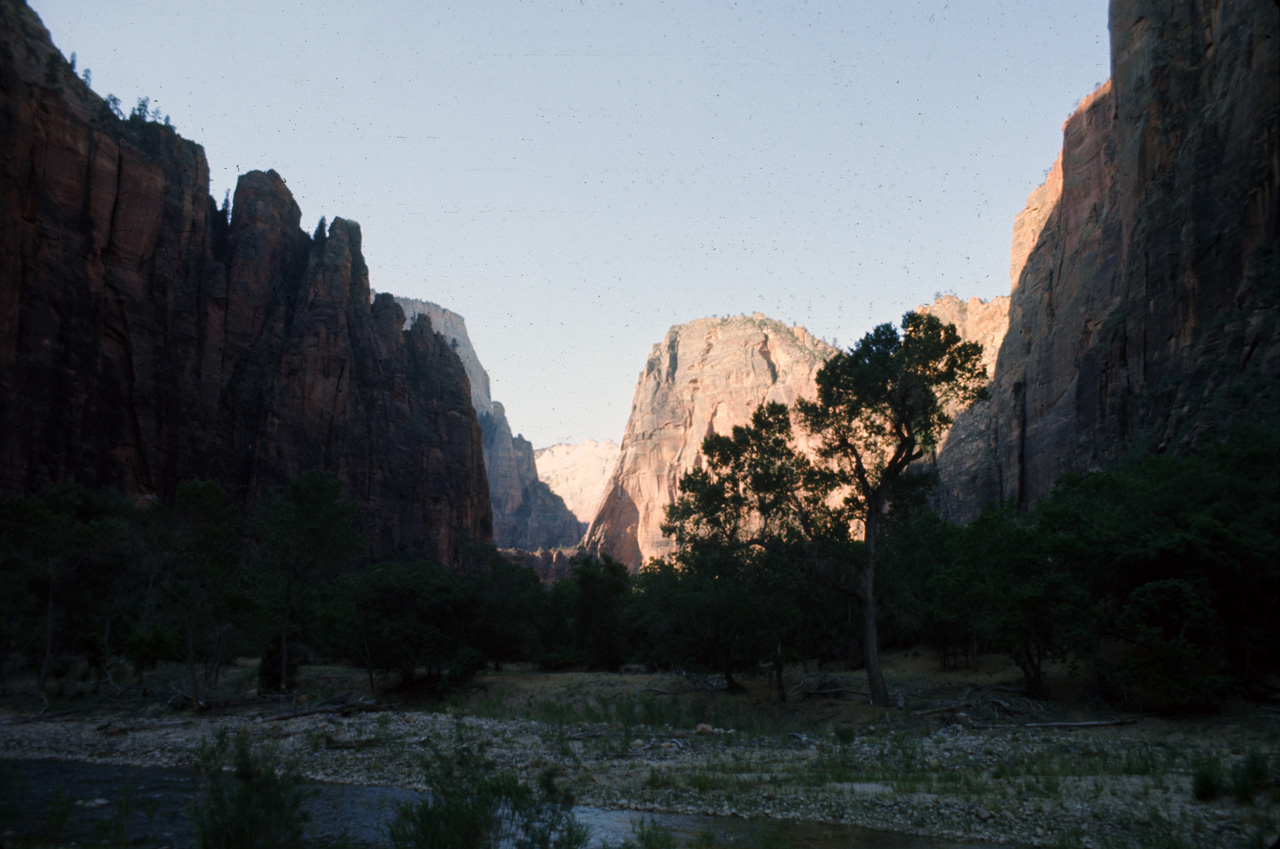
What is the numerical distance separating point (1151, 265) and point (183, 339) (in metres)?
86.5

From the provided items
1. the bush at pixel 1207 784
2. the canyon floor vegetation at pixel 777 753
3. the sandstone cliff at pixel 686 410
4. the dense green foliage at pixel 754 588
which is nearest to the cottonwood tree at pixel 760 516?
the dense green foliage at pixel 754 588

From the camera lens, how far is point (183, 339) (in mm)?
75250

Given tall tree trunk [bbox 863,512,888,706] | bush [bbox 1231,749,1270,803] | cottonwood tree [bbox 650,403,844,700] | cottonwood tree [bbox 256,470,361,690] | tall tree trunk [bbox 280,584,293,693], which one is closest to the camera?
bush [bbox 1231,749,1270,803]

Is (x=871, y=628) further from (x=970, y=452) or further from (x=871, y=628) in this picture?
(x=970, y=452)

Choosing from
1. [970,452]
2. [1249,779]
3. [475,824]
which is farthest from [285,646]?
[970,452]

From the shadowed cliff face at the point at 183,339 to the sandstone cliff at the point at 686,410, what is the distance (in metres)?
51.4

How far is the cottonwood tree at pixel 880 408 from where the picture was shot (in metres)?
20.5

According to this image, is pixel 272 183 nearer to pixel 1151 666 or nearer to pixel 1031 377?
pixel 1031 377

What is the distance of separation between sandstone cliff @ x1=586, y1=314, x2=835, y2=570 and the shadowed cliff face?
51.4 m

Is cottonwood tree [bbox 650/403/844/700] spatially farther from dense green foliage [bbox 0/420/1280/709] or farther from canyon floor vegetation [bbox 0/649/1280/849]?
canyon floor vegetation [bbox 0/649/1280/849]

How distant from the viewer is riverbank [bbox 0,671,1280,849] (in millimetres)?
9969

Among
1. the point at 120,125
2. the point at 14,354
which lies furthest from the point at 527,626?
the point at 120,125

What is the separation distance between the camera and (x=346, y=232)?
100438mm

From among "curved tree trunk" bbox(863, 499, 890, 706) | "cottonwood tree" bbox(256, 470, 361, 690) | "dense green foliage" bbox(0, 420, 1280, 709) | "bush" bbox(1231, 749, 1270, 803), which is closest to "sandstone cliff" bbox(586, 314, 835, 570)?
"dense green foliage" bbox(0, 420, 1280, 709)
